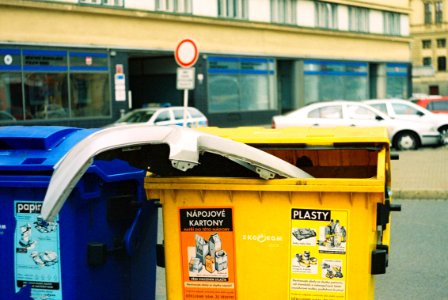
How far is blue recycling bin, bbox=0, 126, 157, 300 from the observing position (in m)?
4.21

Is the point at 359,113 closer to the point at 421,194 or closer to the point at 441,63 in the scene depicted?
the point at 421,194

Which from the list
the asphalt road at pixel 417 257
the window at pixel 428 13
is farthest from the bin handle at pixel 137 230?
the window at pixel 428 13

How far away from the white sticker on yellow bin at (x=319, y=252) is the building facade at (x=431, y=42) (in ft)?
256

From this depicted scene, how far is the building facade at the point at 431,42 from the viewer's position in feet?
261

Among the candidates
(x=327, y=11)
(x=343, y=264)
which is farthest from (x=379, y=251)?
(x=327, y=11)

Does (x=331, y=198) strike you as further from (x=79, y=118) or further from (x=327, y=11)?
(x=327, y=11)

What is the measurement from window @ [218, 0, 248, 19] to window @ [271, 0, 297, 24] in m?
2.40

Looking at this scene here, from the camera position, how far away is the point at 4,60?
79.1 ft

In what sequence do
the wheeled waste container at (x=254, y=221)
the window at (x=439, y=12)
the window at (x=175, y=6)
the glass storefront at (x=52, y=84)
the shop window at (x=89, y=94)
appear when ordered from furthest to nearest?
1. the window at (x=439, y=12)
2. the window at (x=175, y=6)
3. the shop window at (x=89, y=94)
4. the glass storefront at (x=52, y=84)
5. the wheeled waste container at (x=254, y=221)

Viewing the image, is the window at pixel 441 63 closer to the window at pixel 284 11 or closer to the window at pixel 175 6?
the window at pixel 284 11

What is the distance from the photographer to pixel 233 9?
34.2 m

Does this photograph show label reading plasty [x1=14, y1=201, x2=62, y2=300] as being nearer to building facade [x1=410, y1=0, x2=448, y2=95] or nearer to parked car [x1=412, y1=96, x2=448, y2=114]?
parked car [x1=412, y1=96, x2=448, y2=114]

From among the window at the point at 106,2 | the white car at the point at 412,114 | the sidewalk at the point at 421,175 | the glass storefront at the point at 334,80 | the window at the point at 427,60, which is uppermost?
the window at the point at 427,60

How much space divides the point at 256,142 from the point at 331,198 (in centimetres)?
77
